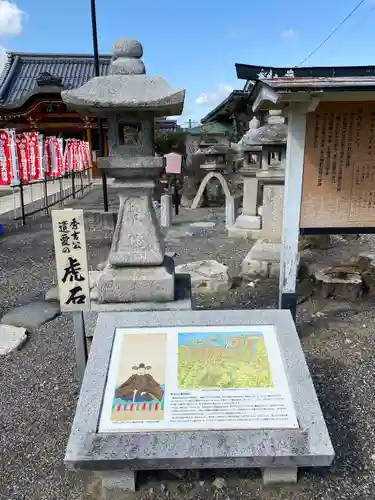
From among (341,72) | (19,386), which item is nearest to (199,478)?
(19,386)

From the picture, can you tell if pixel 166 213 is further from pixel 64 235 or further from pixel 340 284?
pixel 64 235

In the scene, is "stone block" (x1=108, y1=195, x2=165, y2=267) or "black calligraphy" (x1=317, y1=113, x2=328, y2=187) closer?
"stone block" (x1=108, y1=195, x2=165, y2=267)

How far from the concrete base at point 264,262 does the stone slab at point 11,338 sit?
11.3 ft

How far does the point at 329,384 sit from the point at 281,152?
5523mm

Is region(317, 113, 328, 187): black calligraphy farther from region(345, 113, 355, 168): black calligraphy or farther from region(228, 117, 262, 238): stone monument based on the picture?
region(228, 117, 262, 238): stone monument

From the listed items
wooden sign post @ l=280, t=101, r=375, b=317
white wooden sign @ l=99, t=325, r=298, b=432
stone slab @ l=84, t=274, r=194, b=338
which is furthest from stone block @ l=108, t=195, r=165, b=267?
wooden sign post @ l=280, t=101, r=375, b=317

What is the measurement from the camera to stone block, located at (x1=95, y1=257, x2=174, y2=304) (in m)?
3.29

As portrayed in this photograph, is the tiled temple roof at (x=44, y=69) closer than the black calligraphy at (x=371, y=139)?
No

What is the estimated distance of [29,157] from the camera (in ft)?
34.8

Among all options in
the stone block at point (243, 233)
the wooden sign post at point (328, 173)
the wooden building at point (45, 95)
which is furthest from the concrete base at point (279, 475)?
the wooden building at point (45, 95)

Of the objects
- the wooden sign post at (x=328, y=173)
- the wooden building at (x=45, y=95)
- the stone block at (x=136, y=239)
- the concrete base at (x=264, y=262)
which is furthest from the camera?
the wooden building at (x=45, y=95)

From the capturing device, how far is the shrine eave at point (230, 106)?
1460cm

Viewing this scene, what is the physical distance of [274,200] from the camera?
6504 mm

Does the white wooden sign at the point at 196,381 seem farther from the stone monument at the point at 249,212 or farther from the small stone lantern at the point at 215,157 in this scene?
the small stone lantern at the point at 215,157
